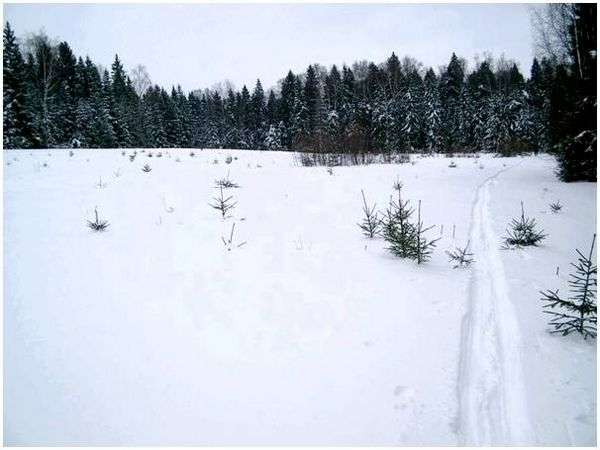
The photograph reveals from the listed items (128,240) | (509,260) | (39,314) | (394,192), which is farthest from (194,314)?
(394,192)

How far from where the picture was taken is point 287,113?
168ft

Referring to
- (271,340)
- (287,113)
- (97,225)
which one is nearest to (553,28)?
(271,340)

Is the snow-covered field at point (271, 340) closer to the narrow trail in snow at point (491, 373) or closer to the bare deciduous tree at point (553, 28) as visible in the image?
the narrow trail in snow at point (491, 373)

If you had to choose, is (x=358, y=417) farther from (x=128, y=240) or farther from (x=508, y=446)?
(x=128, y=240)

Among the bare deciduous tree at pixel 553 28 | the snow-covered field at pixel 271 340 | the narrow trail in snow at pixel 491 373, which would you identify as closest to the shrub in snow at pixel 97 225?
the snow-covered field at pixel 271 340

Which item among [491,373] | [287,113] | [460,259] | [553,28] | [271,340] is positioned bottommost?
[491,373]

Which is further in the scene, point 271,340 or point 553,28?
point 553,28

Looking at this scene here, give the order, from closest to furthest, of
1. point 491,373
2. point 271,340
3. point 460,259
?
point 491,373, point 271,340, point 460,259

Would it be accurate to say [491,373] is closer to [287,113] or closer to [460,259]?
[460,259]

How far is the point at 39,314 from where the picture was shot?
3051mm

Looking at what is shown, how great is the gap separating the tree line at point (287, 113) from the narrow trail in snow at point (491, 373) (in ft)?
51.0

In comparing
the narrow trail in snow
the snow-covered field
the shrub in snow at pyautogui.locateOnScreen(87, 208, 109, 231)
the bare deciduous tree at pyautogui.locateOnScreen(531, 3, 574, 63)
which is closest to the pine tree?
the shrub in snow at pyautogui.locateOnScreen(87, 208, 109, 231)

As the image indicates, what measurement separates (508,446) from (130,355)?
275cm

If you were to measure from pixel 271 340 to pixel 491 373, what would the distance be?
1802 millimetres
